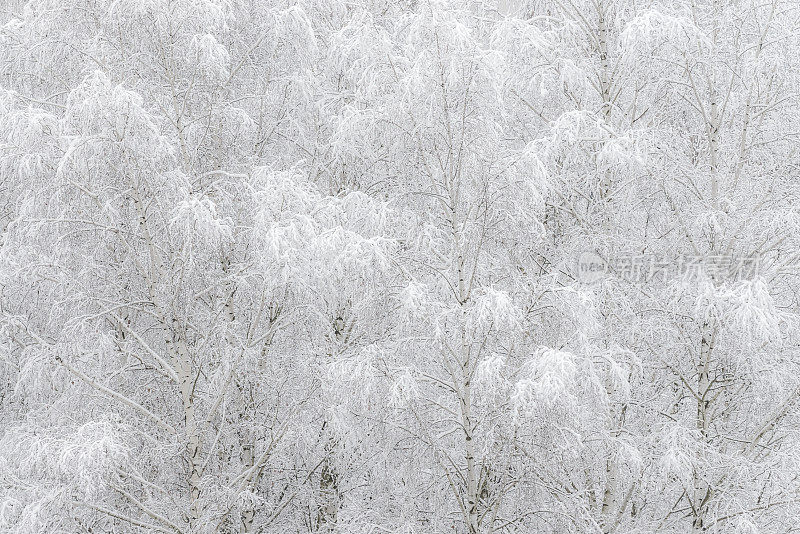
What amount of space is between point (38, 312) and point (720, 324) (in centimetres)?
605

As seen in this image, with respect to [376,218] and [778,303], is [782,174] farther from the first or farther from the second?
[376,218]

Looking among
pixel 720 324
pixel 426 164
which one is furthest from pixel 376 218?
pixel 720 324

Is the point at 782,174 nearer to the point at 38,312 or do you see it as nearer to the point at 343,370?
the point at 343,370

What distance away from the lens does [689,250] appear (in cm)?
770

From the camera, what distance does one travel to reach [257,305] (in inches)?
314

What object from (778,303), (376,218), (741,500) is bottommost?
(741,500)

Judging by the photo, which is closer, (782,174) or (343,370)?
(343,370)

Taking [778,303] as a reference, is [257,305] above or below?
below

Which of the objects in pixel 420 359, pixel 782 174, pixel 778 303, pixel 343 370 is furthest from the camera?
pixel 782 174

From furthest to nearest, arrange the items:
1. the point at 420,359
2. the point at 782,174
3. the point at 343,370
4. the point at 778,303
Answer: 1. the point at 782,174
2. the point at 778,303
3. the point at 420,359
4. the point at 343,370

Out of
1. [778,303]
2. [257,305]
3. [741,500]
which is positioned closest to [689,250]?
[778,303]

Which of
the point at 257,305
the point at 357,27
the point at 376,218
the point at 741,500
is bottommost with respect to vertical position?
the point at 741,500

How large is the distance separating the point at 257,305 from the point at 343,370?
6.57ft

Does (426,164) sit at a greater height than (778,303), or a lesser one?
greater
